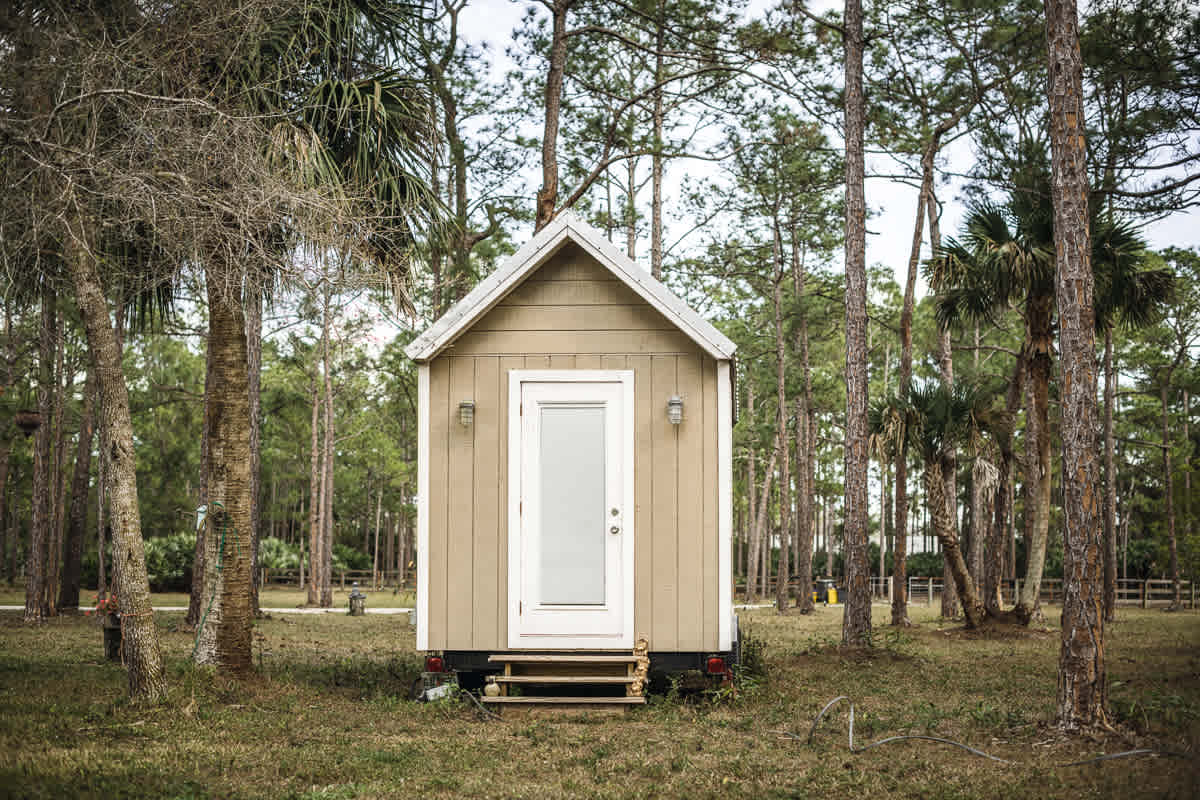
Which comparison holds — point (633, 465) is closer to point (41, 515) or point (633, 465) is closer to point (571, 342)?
point (571, 342)

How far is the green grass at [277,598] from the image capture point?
76.1 feet

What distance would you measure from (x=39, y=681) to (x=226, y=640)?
1713 mm

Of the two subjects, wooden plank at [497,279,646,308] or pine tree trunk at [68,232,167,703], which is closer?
pine tree trunk at [68,232,167,703]

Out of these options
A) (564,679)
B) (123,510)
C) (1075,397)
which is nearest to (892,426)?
(1075,397)

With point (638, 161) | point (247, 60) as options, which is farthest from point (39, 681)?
point (638, 161)

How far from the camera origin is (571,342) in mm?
8938

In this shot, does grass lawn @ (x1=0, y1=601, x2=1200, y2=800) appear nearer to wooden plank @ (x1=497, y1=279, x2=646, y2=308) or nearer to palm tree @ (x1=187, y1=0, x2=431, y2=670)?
palm tree @ (x1=187, y1=0, x2=431, y2=670)

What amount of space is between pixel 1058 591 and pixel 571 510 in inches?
1055

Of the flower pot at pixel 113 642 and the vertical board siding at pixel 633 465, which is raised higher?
the vertical board siding at pixel 633 465

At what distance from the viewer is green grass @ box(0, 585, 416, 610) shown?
23188 mm

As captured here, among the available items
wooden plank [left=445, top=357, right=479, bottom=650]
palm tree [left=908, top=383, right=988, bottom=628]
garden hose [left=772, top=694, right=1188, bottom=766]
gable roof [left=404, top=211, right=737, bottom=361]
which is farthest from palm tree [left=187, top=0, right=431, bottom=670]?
palm tree [left=908, top=383, right=988, bottom=628]

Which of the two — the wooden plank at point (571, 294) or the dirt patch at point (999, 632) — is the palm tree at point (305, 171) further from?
the dirt patch at point (999, 632)

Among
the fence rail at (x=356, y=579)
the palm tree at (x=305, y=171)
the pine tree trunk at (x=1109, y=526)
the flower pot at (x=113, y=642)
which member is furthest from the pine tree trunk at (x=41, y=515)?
the pine tree trunk at (x=1109, y=526)

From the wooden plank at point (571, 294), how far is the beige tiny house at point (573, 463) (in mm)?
11
